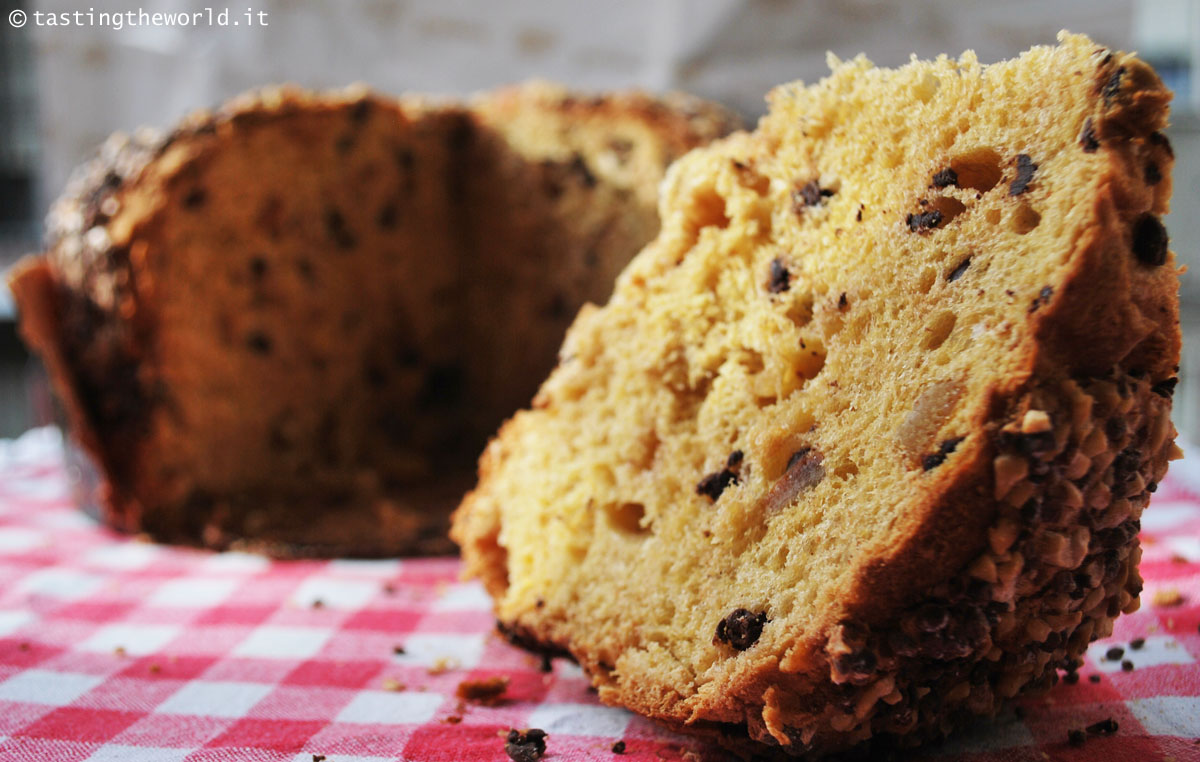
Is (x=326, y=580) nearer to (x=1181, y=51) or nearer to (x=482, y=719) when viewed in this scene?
(x=482, y=719)

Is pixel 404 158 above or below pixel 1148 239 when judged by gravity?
above

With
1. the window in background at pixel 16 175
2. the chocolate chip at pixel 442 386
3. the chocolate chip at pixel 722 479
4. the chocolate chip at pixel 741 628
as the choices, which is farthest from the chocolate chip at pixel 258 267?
the window in background at pixel 16 175

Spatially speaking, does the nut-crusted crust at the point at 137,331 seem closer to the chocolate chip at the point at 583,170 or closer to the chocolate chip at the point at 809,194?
the chocolate chip at the point at 583,170

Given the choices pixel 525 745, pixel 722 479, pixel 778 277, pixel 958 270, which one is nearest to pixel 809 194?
pixel 778 277

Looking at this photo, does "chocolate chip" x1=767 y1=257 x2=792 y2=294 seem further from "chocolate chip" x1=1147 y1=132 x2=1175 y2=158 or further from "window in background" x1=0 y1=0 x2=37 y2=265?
"window in background" x1=0 y1=0 x2=37 y2=265

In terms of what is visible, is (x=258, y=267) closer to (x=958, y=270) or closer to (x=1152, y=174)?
(x=958, y=270)

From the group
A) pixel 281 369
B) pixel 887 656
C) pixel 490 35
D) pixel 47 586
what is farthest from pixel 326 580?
pixel 490 35

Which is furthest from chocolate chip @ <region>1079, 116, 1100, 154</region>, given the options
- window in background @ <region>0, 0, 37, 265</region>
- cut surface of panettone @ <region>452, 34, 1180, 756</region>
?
window in background @ <region>0, 0, 37, 265</region>
